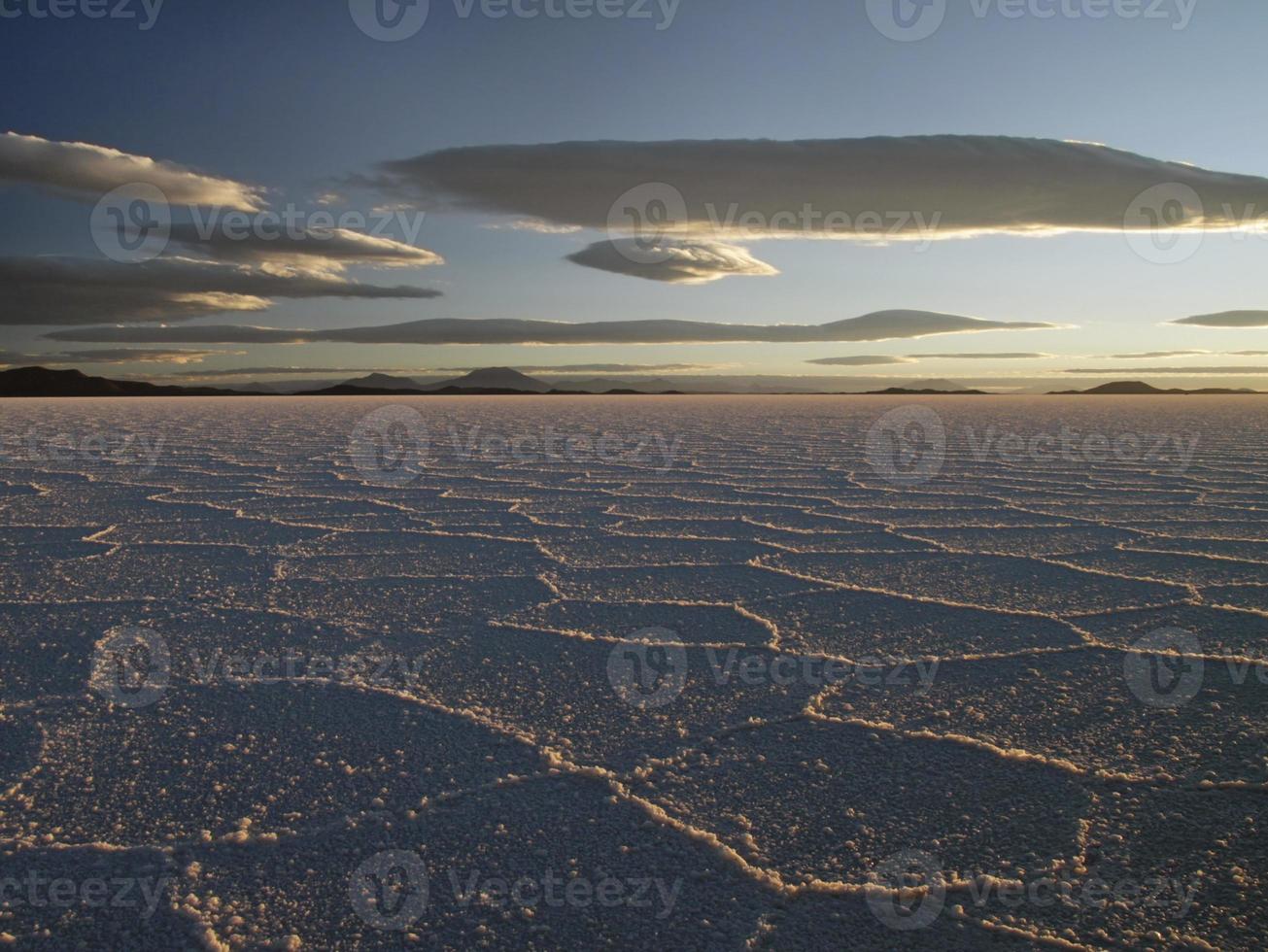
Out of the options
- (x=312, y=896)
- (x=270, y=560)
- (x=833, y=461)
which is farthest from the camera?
(x=833, y=461)

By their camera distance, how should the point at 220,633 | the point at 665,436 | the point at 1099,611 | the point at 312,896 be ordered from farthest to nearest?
1. the point at 665,436
2. the point at 1099,611
3. the point at 220,633
4. the point at 312,896

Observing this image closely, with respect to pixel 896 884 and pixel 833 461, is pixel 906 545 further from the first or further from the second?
pixel 833 461

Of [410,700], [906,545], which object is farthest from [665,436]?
[410,700]

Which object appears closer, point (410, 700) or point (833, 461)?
point (410, 700)

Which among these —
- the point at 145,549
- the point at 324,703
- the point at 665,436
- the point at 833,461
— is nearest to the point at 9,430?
the point at 665,436

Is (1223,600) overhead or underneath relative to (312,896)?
overhead

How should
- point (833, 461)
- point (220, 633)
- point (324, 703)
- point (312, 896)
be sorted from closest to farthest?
point (312, 896) < point (324, 703) < point (220, 633) < point (833, 461)

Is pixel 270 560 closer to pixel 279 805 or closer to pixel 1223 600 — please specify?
pixel 279 805
